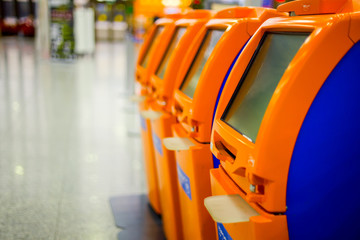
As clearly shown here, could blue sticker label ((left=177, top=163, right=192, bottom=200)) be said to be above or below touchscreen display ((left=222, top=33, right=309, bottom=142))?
below

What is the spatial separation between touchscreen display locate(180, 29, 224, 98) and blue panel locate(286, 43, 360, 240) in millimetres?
1098

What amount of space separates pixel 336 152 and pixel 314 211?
197 mm

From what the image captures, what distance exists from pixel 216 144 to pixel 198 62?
0.85m

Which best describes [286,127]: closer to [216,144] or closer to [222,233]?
[216,144]

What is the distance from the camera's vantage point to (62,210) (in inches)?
129

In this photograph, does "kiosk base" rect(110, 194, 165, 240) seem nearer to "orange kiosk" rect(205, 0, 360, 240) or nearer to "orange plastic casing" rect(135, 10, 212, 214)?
"orange plastic casing" rect(135, 10, 212, 214)

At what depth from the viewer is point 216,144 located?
1.66 metres

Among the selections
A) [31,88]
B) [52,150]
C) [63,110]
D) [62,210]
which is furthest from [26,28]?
[62,210]

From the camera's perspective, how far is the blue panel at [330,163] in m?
1.25

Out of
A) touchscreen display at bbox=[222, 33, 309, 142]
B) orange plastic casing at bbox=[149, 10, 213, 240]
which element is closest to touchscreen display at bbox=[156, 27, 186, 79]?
orange plastic casing at bbox=[149, 10, 213, 240]

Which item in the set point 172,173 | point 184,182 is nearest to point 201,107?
point 184,182

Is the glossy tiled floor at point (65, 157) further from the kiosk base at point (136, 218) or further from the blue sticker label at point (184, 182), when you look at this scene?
the blue sticker label at point (184, 182)

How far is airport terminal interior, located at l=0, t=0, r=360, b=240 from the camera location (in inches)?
49.6

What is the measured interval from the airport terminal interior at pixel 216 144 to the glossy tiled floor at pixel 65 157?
0.02 meters
